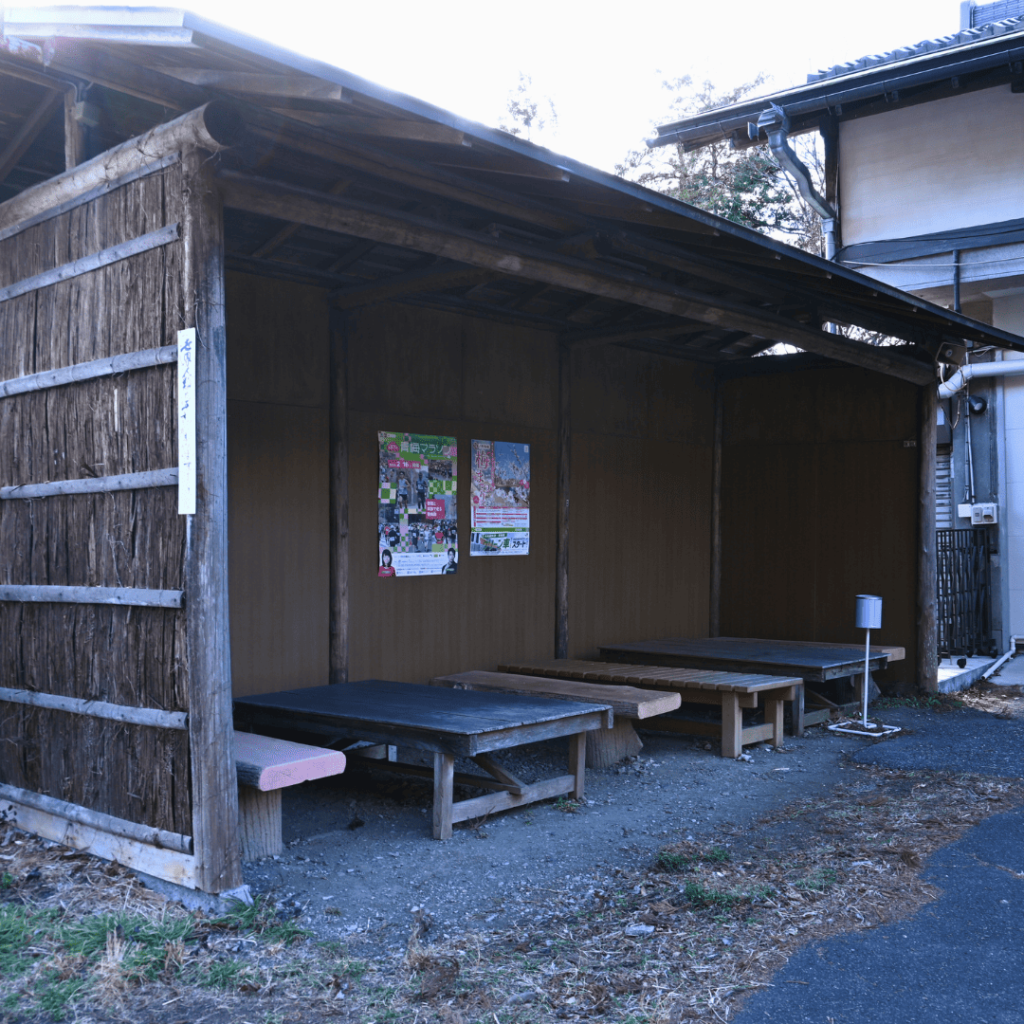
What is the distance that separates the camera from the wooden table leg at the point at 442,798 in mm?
4988

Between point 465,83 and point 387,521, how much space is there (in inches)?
912

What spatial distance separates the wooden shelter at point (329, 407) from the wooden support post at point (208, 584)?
1 centimetres

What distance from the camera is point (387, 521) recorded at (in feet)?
23.1

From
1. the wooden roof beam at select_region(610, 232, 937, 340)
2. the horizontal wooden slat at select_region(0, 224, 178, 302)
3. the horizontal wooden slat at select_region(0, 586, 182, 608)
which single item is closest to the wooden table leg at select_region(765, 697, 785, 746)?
the wooden roof beam at select_region(610, 232, 937, 340)

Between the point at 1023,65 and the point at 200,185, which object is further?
the point at 1023,65

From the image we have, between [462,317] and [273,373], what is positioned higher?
[462,317]

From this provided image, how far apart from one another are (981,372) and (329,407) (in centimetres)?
787

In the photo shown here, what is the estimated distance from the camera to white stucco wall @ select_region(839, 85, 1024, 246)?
1115cm

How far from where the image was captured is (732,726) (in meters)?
6.95

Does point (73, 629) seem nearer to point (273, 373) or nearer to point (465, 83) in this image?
point (273, 373)

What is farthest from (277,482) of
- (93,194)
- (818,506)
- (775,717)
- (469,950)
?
(818,506)

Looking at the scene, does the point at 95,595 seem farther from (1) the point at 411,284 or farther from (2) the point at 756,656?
(2) the point at 756,656

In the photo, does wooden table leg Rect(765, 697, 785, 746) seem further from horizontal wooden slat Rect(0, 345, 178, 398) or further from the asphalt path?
horizontal wooden slat Rect(0, 345, 178, 398)

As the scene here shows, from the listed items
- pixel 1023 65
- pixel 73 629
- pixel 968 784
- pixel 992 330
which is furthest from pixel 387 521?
pixel 1023 65
